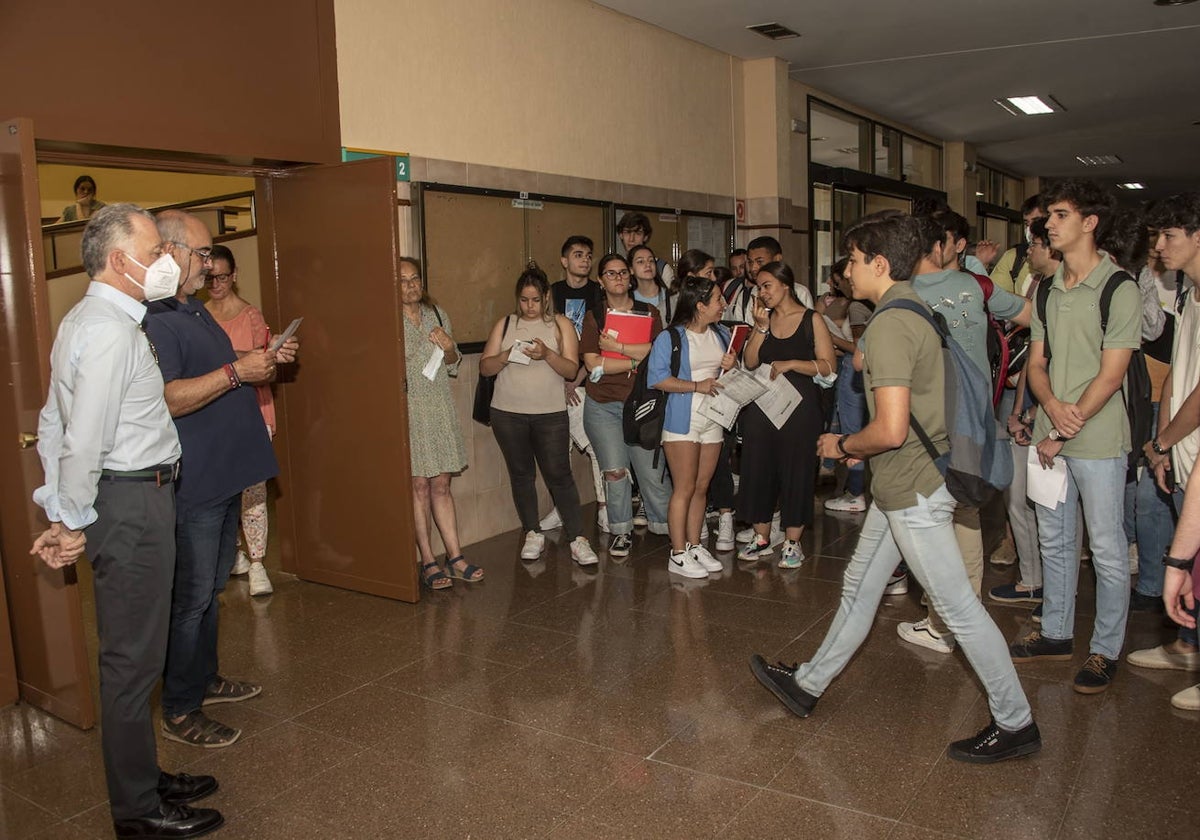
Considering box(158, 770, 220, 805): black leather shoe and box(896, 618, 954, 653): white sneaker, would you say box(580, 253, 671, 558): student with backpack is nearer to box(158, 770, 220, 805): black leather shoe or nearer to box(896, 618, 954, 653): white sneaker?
box(896, 618, 954, 653): white sneaker

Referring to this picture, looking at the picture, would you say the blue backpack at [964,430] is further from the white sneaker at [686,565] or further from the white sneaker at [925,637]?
the white sneaker at [686,565]

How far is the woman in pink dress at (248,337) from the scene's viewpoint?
491 centimetres

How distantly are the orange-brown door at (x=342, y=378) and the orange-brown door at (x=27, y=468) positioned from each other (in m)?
1.55

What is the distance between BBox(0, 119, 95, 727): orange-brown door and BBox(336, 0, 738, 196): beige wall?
195 centimetres

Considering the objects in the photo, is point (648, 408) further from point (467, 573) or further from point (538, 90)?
point (538, 90)

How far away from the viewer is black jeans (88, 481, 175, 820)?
2.65 m

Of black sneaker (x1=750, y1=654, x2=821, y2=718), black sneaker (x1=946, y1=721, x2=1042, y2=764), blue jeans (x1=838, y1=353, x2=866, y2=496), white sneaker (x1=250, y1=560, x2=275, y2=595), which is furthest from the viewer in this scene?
blue jeans (x1=838, y1=353, x2=866, y2=496)

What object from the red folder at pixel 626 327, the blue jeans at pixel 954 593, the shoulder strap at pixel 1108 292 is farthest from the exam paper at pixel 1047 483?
the red folder at pixel 626 327

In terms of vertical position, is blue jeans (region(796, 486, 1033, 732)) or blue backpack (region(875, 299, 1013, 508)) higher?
blue backpack (region(875, 299, 1013, 508))

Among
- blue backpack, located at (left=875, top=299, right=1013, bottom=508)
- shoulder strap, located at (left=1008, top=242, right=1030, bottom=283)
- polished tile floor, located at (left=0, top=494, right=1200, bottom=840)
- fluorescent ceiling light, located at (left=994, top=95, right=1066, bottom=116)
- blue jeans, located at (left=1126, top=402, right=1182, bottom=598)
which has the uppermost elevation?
fluorescent ceiling light, located at (left=994, top=95, right=1066, bottom=116)

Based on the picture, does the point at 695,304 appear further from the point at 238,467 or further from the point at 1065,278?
the point at 238,467

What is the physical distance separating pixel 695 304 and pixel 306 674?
2561mm

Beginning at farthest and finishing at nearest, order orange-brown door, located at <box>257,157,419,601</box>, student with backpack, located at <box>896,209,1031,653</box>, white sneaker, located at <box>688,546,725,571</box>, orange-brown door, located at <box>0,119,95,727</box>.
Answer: white sneaker, located at <box>688,546,725,571</box>, orange-brown door, located at <box>257,157,419,601</box>, student with backpack, located at <box>896,209,1031,653</box>, orange-brown door, located at <box>0,119,95,727</box>

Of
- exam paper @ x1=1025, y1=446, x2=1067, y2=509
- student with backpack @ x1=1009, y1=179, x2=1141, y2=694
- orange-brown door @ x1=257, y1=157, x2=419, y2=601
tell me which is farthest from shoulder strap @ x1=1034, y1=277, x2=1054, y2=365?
orange-brown door @ x1=257, y1=157, x2=419, y2=601
